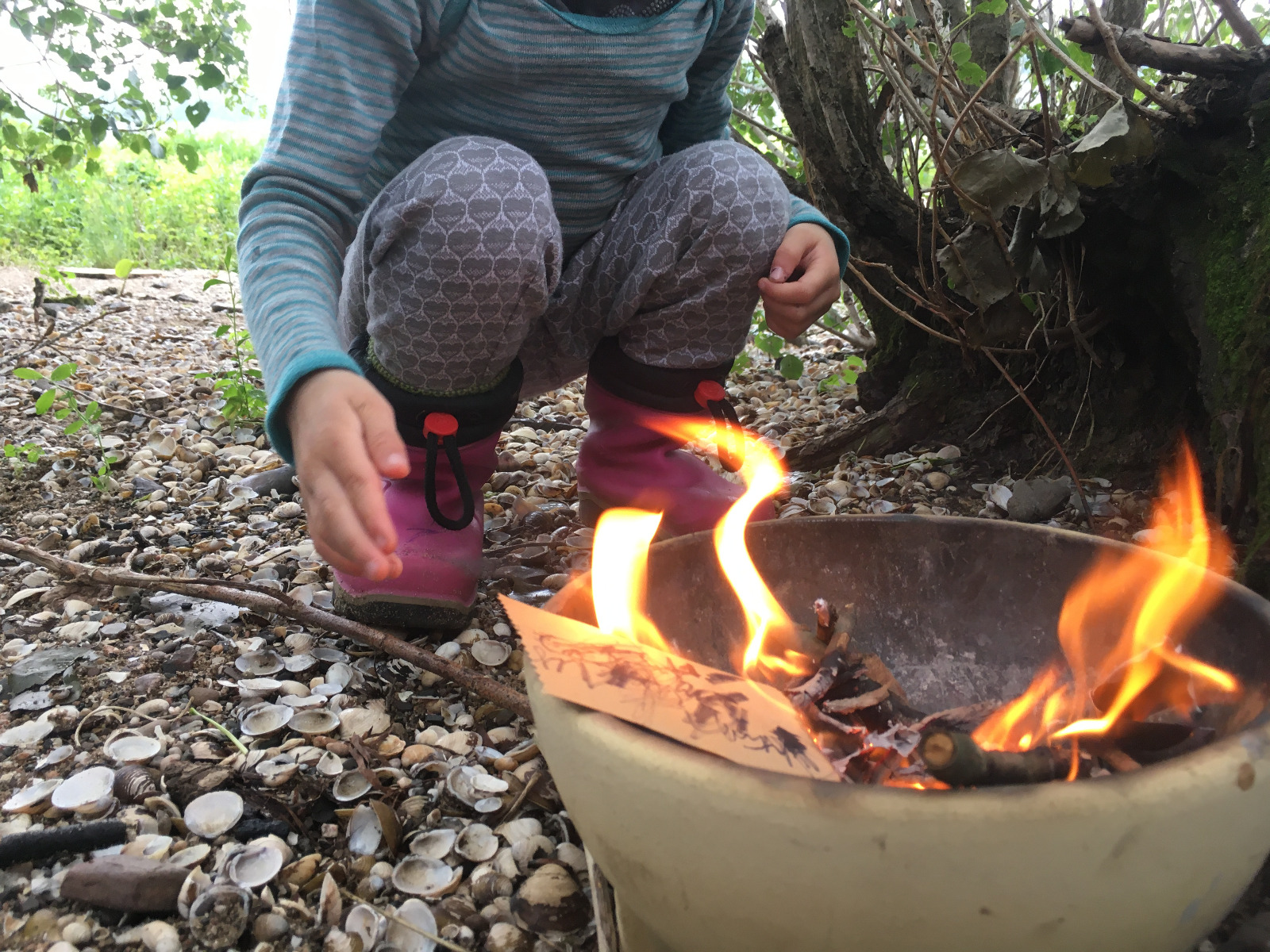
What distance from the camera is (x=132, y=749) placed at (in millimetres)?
1051

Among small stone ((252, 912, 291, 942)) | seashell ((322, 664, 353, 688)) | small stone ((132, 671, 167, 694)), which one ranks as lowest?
small stone ((132, 671, 167, 694))

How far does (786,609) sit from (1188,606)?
0.39 meters

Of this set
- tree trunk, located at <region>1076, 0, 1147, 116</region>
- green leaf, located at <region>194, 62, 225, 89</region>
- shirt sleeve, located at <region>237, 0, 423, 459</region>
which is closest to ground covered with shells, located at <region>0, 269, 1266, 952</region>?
shirt sleeve, located at <region>237, 0, 423, 459</region>

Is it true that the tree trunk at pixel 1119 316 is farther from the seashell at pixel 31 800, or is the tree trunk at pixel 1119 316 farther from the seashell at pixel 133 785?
the seashell at pixel 31 800

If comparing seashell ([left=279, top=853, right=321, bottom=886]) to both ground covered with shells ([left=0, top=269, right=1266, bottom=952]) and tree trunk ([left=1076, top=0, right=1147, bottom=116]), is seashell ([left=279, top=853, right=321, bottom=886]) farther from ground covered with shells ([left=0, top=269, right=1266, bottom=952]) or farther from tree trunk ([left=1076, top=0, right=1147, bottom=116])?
tree trunk ([left=1076, top=0, right=1147, bottom=116])

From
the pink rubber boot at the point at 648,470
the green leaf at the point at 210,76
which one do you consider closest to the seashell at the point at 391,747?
the pink rubber boot at the point at 648,470

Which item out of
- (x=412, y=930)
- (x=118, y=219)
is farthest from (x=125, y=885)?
(x=118, y=219)

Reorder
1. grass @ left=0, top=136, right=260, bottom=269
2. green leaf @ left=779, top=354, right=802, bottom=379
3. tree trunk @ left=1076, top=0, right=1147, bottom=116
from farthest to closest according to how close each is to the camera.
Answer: grass @ left=0, top=136, right=260, bottom=269 < green leaf @ left=779, top=354, right=802, bottom=379 < tree trunk @ left=1076, top=0, right=1147, bottom=116

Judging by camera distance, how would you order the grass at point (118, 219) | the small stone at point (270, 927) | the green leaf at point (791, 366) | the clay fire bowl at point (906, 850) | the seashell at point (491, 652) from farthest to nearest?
the grass at point (118, 219), the green leaf at point (791, 366), the seashell at point (491, 652), the small stone at point (270, 927), the clay fire bowl at point (906, 850)

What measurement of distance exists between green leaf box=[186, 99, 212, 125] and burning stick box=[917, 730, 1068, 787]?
2396mm

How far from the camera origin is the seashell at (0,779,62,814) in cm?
96

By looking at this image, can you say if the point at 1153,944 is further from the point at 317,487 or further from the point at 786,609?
the point at 317,487

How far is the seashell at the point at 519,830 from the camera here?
0.96m

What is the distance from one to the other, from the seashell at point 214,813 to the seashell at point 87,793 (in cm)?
9
